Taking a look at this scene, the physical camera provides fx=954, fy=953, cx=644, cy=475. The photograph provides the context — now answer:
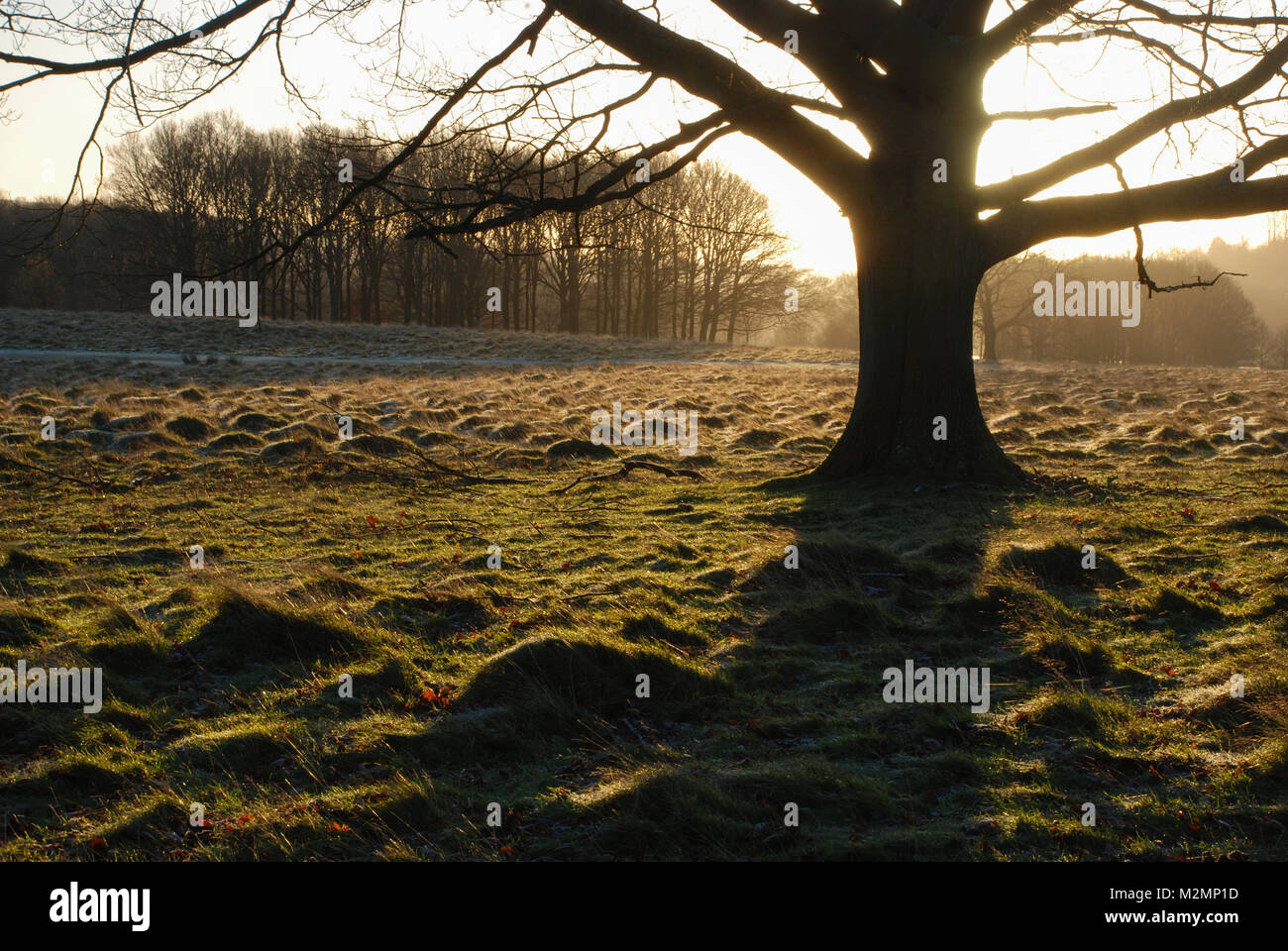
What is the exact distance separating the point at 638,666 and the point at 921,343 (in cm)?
603

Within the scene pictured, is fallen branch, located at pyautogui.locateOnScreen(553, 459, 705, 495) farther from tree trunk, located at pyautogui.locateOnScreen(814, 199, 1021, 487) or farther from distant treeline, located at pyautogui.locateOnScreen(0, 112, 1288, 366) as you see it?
distant treeline, located at pyautogui.locateOnScreen(0, 112, 1288, 366)

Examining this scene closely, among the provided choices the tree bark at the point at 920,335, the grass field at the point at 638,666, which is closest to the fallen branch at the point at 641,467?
the grass field at the point at 638,666

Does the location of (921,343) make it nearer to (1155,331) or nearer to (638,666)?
(638,666)

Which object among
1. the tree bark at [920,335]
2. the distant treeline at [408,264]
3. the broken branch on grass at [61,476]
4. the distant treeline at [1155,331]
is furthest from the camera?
the distant treeline at [1155,331]

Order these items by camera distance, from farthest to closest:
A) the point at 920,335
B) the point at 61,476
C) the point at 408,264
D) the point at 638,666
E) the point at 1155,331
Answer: the point at 1155,331 → the point at 408,264 → the point at 61,476 → the point at 920,335 → the point at 638,666

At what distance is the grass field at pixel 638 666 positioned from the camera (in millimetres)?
3721

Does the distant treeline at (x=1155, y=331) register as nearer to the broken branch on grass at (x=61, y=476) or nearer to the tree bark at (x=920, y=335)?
the tree bark at (x=920, y=335)

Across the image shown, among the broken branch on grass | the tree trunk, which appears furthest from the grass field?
the tree trunk

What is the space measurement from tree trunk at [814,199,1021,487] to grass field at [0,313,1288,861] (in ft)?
1.80

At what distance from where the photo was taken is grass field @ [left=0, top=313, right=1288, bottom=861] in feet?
12.2

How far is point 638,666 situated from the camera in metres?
5.12

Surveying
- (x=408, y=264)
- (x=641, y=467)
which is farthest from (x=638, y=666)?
(x=408, y=264)

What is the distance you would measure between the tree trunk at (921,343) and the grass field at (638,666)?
0.55 metres
